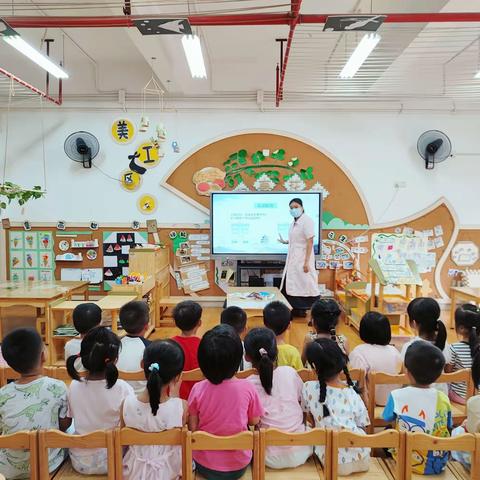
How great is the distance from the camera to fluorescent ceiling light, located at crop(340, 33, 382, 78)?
10.8 ft

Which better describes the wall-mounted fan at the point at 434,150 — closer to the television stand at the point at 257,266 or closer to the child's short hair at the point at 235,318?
the television stand at the point at 257,266

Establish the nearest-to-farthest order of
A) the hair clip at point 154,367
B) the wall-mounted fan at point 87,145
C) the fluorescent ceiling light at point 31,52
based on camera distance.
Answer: the hair clip at point 154,367 < the fluorescent ceiling light at point 31,52 < the wall-mounted fan at point 87,145

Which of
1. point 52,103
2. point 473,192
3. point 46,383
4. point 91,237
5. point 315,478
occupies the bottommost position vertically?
point 315,478

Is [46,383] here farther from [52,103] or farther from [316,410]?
[52,103]

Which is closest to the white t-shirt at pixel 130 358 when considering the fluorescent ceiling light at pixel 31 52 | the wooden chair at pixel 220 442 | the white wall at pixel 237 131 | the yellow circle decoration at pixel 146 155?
the wooden chair at pixel 220 442

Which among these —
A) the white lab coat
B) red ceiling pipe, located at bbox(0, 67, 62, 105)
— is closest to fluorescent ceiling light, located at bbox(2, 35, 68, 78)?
red ceiling pipe, located at bbox(0, 67, 62, 105)

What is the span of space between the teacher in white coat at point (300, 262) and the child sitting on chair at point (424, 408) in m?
3.42

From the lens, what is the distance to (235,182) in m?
5.82

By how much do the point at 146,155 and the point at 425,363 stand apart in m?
4.94

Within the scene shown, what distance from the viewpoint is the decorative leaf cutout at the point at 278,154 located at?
19.0 ft

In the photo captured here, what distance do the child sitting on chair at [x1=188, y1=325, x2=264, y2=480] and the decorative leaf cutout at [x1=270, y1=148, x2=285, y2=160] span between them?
14.5 ft

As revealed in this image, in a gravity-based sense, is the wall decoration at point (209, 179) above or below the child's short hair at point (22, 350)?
above

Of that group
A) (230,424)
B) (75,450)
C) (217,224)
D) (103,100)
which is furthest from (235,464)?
(103,100)

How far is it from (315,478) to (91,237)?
4.98 metres
